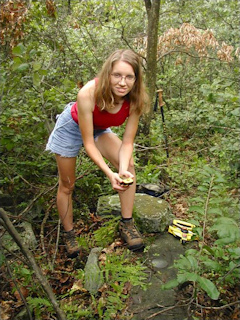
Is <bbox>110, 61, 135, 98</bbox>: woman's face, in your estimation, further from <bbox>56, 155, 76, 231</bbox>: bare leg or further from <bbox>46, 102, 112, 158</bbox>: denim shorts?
<bbox>56, 155, 76, 231</bbox>: bare leg

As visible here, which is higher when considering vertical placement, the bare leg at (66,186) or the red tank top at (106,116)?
the red tank top at (106,116)

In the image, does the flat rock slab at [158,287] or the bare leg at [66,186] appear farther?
the bare leg at [66,186]

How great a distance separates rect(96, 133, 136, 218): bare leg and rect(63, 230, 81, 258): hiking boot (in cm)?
63

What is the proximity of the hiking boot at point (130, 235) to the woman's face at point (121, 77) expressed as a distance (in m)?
1.29

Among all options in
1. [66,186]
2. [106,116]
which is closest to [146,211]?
[66,186]

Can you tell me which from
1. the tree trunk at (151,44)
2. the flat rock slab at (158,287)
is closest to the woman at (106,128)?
the flat rock slab at (158,287)

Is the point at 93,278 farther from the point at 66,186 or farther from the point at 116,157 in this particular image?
the point at 116,157

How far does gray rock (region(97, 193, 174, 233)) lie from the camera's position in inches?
120

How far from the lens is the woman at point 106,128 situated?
2.37 m

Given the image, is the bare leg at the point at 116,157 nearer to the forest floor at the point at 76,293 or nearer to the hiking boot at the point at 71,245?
the forest floor at the point at 76,293

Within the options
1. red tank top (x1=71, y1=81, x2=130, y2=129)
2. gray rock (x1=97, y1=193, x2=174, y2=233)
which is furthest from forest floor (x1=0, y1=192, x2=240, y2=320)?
red tank top (x1=71, y1=81, x2=130, y2=129)

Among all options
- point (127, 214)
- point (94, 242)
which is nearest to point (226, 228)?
point (127, 214)

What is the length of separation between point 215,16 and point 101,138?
24.1 feet

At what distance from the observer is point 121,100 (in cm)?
256
